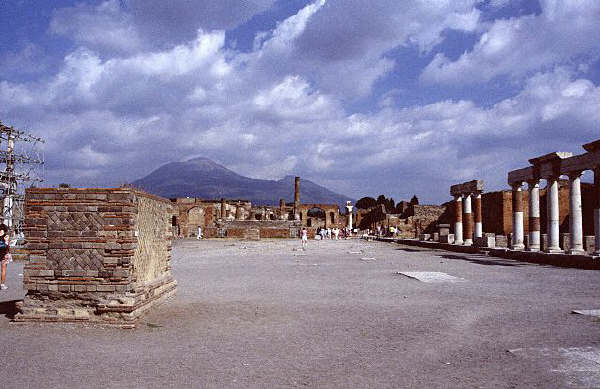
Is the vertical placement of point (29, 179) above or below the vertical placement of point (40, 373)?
above

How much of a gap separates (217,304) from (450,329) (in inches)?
159

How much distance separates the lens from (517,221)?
920 inches

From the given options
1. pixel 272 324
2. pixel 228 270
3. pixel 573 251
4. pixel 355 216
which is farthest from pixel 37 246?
pixel 355 216

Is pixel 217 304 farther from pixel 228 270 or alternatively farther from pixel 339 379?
pixel 228 270

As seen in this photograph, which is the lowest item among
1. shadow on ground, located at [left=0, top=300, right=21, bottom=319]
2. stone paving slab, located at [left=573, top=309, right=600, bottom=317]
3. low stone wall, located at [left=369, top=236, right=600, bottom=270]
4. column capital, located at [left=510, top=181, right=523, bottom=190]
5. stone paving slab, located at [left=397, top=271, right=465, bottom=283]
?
shadow on ground, located at [left=0, top=300, right=21, bottom=319]

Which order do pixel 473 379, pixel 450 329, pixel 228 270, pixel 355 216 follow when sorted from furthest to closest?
1. pixel 355 216
2. pixel 228 270
3. pixel 450 329
4. pixel 473 379

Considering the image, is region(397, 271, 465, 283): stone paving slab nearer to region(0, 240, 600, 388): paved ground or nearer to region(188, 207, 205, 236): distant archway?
region(0, 240, 600, 388): paved ground

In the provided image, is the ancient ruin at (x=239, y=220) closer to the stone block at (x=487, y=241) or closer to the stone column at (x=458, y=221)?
the stone column at (x=458, y=221)

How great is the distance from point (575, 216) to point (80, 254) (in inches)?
729

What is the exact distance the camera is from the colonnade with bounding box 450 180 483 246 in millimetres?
28359

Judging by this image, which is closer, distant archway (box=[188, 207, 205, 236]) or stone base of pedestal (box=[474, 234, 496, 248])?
stone base of pedestal (box=[474, 234, 496, 248])

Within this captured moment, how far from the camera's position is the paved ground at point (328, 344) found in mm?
4258

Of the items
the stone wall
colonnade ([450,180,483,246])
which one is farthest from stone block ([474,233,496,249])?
the stone wall

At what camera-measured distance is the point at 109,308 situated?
6613 millimetres
